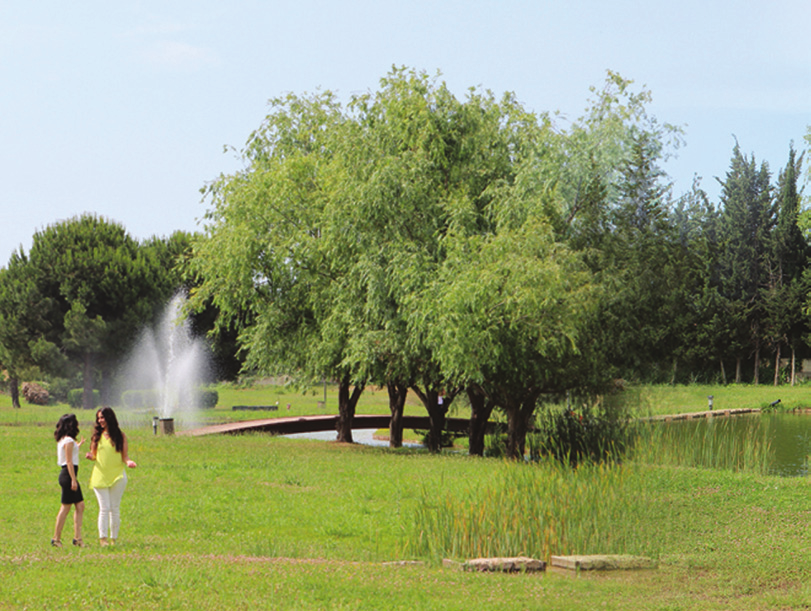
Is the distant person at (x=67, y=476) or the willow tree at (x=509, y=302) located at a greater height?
the willow tree at (x=509, y=302)

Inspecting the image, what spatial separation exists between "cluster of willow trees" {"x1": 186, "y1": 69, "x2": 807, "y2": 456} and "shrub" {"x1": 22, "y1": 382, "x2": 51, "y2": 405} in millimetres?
28719

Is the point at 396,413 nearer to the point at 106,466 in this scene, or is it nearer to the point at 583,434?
the point at 583,434

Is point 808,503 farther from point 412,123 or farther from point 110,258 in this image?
point 110,258

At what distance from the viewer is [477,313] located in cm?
2120

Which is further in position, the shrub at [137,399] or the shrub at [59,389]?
the shrub at [59,389]

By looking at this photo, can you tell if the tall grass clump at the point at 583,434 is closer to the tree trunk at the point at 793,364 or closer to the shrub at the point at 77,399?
the shrub at the point at 77,399

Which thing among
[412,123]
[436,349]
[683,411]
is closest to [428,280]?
[436,349]

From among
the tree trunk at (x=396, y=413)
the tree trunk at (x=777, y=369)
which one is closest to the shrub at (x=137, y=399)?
the tree trunk at (x=396, y=413)

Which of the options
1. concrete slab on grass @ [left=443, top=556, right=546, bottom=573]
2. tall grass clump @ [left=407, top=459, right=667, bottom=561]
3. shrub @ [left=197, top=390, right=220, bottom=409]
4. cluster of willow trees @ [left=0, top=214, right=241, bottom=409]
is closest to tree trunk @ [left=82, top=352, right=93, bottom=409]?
cluster of willow trees @ [left=0, top=214, right=241, bottom=409]

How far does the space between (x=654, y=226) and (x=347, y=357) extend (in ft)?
55.8

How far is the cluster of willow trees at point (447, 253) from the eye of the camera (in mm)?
21531

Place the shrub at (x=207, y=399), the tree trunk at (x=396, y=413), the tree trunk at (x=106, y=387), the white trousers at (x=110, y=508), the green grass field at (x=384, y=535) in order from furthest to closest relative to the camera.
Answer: the tree trunk at (x=106, y=387), the shrub at (x=207, y=399), the tree trunk at (x=396, y=413), the white trousers at (x=110, y=508), the green grass field at (x=384, y=535)

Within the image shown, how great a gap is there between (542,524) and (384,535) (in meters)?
2.66

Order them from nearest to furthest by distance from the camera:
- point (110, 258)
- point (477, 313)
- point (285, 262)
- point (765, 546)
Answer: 1. point (765, 546)
2. point (477, 313)
3. point (285, 262)
4. point (110, 258)
